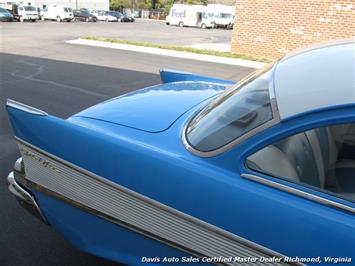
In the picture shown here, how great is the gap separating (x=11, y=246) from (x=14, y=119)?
1.15 meters

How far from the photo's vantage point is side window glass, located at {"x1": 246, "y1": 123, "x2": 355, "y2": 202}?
1752mm

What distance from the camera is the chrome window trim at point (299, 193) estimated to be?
60.6 inches

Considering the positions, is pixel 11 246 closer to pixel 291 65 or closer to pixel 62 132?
pixel 62 132

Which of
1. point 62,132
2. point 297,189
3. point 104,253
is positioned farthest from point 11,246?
point 297,189

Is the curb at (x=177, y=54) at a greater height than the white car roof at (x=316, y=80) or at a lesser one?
lesser

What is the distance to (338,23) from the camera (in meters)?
12.4

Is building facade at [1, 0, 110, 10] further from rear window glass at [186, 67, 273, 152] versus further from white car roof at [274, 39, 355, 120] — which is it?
white car roof at [274, 39, 355, 120]

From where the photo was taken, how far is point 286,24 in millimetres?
13430

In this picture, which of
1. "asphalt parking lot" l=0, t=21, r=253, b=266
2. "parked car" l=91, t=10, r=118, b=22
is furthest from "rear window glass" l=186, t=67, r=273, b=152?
"parked car" l=91, t=10, r=118, b=22

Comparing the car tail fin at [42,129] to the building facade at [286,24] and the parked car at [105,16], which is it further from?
the parked car at [105,16]

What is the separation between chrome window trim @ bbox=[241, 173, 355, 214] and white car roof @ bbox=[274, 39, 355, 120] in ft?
0.90

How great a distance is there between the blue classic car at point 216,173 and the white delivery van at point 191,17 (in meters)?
40.5

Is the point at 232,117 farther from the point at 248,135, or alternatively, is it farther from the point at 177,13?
the point at 177,13

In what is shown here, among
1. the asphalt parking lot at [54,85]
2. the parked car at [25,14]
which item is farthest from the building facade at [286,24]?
the parked car at [25,14]
